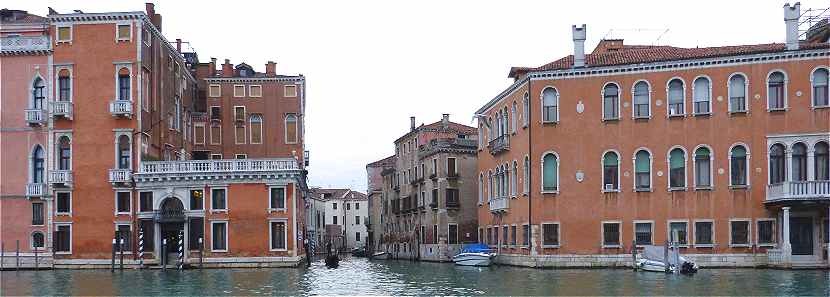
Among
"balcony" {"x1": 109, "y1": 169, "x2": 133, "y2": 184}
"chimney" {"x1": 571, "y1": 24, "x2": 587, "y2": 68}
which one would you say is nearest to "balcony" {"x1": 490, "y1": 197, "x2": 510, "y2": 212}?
"chimney" {"x1": 571, "y1": 24, "x2": 587, "y2": 68}

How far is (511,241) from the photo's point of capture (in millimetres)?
39000

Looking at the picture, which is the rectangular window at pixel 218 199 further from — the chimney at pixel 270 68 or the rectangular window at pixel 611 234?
the rectangular window at pixel 611 234

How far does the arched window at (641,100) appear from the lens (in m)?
34.9

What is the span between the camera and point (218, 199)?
3775cm

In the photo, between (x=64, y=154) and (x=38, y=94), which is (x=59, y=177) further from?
(x=38, y=94)

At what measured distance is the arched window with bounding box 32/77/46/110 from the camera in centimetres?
3806

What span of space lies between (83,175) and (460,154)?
70.0 ft

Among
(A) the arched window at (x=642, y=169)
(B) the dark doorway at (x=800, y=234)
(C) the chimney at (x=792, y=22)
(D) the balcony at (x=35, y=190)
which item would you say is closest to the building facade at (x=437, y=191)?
(A) the arched window at (x=642, y=169)

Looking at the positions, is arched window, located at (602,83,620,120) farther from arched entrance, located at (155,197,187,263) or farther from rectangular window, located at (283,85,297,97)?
rectangular window, located at (283,85,297,97)

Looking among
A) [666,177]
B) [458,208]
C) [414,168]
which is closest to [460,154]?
[458,208]

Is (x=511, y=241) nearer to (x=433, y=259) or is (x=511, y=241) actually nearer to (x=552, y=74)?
(x=552, y=74)

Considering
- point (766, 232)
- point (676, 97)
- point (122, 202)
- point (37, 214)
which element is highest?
point (676, 97)

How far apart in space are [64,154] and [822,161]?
93.3ft

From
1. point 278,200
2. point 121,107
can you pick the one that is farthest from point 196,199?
point 121,107
